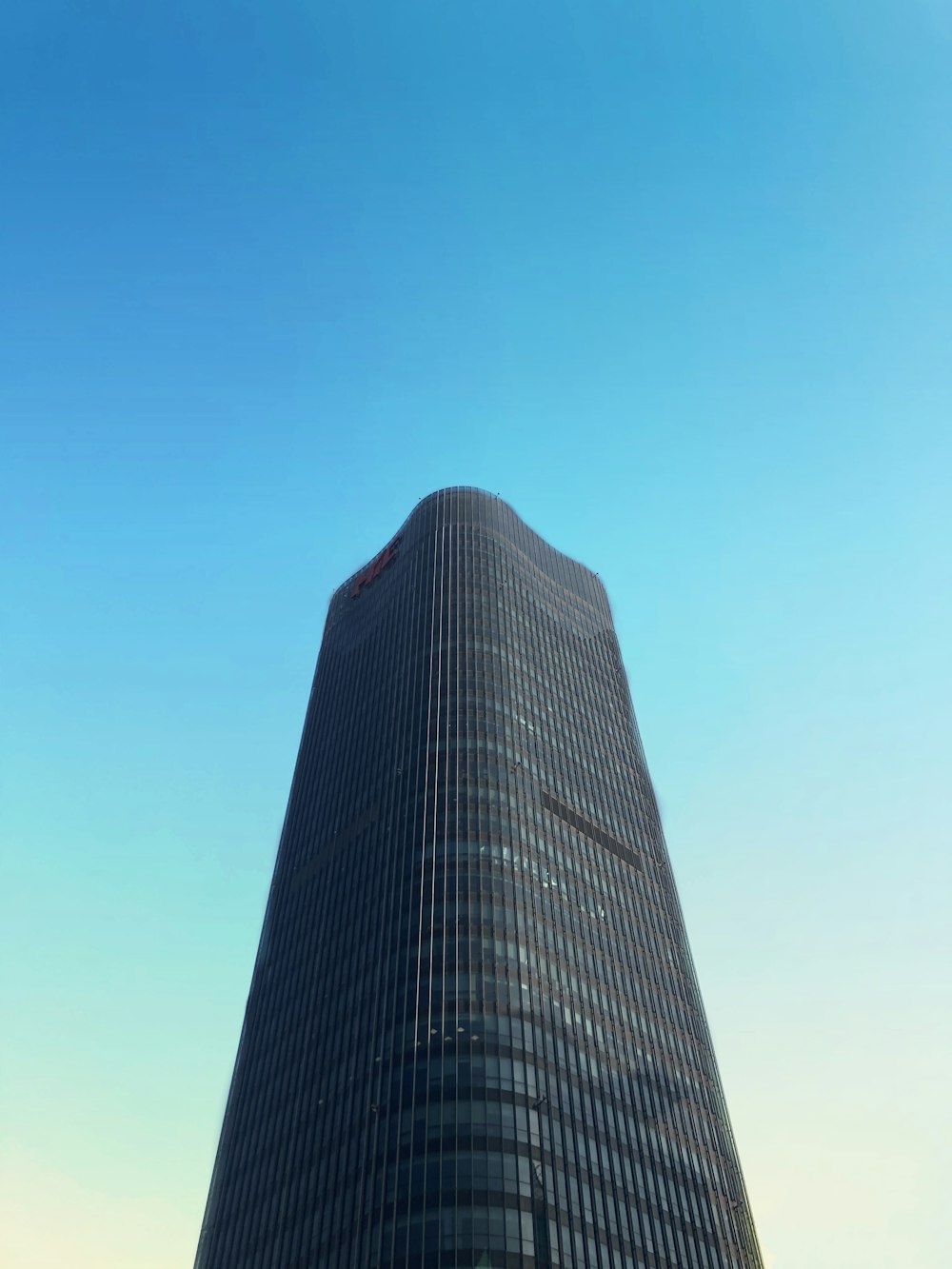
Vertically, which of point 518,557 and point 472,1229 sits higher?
point 518,557

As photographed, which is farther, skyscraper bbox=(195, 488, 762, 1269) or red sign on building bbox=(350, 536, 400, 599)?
red sign on building bbox=(350, 536, 400, 599)

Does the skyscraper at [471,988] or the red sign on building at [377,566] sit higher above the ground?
the red sign on building at [377,566]

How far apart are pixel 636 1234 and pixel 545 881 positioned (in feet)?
104

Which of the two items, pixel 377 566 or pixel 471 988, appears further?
pixel 377 566

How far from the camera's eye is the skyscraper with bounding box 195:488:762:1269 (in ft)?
266

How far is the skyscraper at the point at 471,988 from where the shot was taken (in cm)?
8112

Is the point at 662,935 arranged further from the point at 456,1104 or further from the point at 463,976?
the point at 456,1104

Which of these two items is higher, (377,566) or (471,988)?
(377,566)

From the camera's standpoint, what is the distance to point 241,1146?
10356 centimetres

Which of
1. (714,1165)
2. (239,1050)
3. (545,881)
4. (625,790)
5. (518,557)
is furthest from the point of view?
(518,557)

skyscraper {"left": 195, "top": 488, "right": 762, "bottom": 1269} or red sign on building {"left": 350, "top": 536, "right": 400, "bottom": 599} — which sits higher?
red sign on building {"left": 350, "top": 536, "right": 400, "bottom": 599}

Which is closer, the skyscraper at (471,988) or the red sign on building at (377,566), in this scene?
the skyscraper at (471,988)

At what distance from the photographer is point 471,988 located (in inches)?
3553

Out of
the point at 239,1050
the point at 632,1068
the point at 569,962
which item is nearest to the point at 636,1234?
the point at 632,1068
